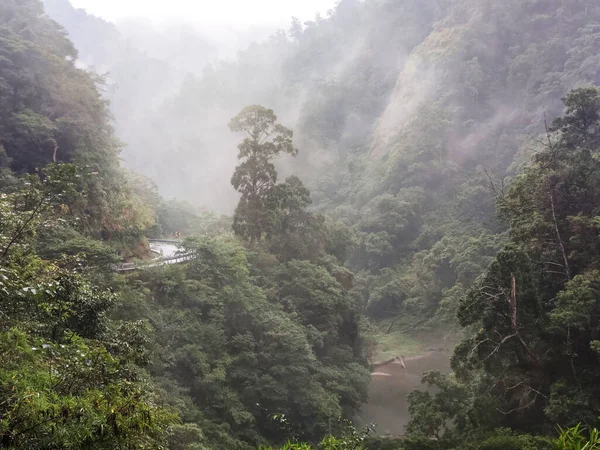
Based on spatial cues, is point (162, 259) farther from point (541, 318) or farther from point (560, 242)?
point (560, 242)

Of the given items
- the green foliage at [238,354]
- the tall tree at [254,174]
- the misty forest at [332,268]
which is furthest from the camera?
the tall tree at [254,174]

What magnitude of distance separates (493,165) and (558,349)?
1422 inches

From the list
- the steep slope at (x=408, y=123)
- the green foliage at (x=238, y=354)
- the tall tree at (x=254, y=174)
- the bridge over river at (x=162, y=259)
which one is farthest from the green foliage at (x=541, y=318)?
the steep slope at (x=408, y=123)

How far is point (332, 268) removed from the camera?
76.5ft

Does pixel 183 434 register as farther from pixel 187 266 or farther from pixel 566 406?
pixel 566 406

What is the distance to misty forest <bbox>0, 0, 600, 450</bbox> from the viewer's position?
18.0 ft

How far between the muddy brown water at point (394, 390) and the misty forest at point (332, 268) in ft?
0.57

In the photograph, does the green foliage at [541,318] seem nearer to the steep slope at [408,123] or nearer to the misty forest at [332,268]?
the misty forest at [332,268]

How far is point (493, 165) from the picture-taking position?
44.2m

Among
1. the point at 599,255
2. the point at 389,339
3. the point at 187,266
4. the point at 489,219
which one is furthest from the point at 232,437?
the point at 489,219

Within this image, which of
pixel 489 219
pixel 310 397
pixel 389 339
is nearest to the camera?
pixel 310 397

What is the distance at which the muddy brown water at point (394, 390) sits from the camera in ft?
69.1

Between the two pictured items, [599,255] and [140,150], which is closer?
[599,255]

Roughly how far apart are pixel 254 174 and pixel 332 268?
649 cm
